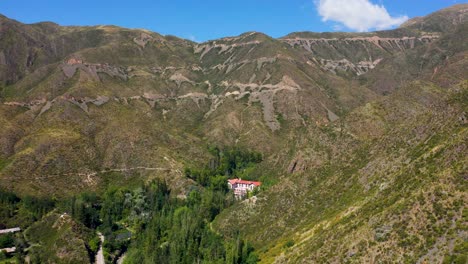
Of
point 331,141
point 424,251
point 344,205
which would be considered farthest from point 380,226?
point 331,141

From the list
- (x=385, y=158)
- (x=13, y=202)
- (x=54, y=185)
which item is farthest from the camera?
(x=54, y=185)

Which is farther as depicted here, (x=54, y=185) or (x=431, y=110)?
(x=54, y=185)

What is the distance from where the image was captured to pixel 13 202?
141125 millimetres

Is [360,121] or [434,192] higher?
[360,121]

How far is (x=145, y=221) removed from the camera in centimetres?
13225

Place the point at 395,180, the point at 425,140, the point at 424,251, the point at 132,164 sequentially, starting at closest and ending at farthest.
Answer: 1. the point at 424,251
2. the point at 395,180
3. the point at 425,140
4. the point at 132,164

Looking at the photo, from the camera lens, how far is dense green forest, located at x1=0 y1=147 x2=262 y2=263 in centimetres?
9950

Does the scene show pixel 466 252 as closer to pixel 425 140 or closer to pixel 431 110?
pixel 425 140

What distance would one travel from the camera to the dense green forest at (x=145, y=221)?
326 ft

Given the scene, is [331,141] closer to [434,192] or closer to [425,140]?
[425,140]

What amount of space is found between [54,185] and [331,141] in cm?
10097

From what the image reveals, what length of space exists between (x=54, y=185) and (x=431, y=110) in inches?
5047

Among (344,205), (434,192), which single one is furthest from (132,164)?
(434,192)

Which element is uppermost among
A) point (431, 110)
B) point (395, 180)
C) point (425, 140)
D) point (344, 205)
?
point (431, 110)
